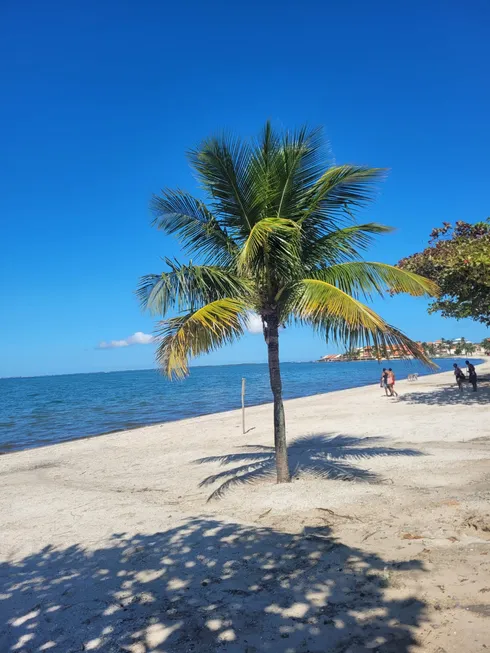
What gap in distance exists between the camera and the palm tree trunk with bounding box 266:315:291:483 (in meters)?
7.87

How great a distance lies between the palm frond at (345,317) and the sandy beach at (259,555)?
2408 mm

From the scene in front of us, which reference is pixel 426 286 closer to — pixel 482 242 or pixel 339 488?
pixel 339 488

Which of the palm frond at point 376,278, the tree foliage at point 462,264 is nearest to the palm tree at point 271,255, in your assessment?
the palm frond at point 376,278

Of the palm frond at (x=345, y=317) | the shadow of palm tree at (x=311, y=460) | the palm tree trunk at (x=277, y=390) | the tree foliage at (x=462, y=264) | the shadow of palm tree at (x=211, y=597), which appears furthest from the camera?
the tree foliage at (x=462, y=264)

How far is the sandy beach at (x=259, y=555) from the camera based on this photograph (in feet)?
12.2

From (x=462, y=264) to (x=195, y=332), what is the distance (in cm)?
1146

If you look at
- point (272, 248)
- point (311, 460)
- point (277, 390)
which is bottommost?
point (311, 460)

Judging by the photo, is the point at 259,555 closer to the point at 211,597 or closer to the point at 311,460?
the point at 211,597

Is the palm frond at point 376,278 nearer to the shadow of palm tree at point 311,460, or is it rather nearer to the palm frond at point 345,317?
the palm frond at point 345,317

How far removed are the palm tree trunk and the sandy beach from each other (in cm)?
39

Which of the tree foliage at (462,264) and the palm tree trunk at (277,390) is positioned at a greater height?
the tree foliage at (462,264)

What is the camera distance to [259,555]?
5262 millimetres

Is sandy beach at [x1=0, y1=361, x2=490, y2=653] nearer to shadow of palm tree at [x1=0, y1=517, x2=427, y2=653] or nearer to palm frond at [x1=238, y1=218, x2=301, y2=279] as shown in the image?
shadow of palm tree at [x1=0, y1=517, x2=427, y2=653]

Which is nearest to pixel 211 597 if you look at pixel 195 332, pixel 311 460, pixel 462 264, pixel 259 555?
pixel 259 555
